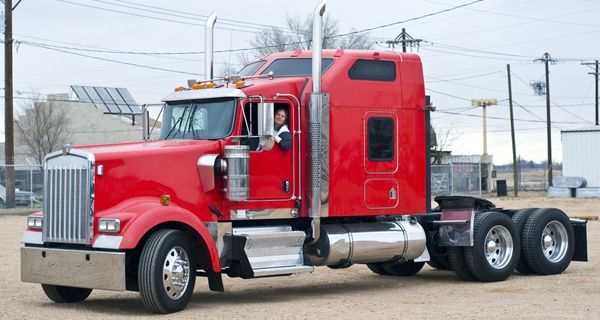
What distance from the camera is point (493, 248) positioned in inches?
666

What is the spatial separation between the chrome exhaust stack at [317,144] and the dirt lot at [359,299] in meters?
1.26

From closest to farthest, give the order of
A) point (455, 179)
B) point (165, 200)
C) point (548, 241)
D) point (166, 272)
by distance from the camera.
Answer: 1. point (166, 272)
2. point (165, 200)
3. point (548, 241)
4. point (455, 179)

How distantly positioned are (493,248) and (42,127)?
2461 inches

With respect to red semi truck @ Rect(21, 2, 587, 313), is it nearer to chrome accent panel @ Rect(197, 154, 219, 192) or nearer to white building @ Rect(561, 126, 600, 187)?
chrome accent panel @ Rect(197, 154, 219, 192)

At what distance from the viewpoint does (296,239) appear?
48.3ft

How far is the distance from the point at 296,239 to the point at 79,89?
61205 mm

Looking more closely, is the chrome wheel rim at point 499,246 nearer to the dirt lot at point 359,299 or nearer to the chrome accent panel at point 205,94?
the dirt lot at point 359,299

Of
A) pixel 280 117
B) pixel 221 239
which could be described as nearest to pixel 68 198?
pixel 221 239

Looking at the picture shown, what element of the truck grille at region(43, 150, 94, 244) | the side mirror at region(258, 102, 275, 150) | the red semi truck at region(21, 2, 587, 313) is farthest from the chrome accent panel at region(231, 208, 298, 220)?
the truck grille at region(43, 150, 94, 244)

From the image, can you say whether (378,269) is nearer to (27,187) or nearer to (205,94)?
(205,94)

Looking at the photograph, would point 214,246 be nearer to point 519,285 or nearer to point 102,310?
point 102,310

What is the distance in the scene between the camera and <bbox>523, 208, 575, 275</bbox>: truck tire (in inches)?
687

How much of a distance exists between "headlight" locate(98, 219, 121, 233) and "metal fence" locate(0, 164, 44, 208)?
109ft

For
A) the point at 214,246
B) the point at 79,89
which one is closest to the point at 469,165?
the point at 79,89
